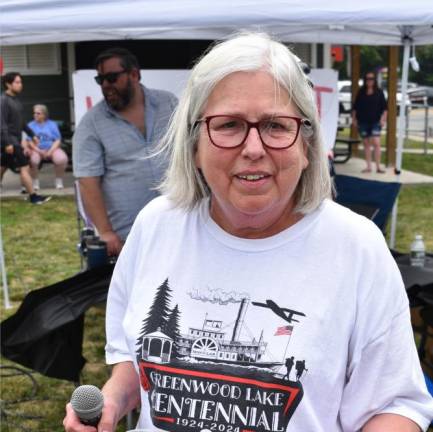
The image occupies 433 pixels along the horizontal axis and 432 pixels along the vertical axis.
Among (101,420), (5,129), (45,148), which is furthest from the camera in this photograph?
(45,148)

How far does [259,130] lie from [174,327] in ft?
1.54

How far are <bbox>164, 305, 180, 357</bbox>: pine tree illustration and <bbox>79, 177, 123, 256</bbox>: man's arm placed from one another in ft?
9.49

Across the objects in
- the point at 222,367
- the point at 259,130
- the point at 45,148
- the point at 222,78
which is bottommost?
the point at 45,148

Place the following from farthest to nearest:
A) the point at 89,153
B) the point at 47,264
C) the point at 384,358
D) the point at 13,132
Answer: the point at 13,132, the point at 47,264, the point at 89,153, the point at 384,358

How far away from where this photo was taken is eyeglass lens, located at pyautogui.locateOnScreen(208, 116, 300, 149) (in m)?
1.52

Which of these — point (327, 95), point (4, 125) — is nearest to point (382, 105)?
point (327, 95)

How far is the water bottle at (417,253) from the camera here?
405 cm

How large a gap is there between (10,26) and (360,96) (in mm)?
10086

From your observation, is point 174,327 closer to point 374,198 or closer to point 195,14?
point 195,14

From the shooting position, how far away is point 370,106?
13000 millimetres

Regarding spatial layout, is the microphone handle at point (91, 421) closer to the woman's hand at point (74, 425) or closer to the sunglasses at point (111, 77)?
the woman's hand at point (74, 425)

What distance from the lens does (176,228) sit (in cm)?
173

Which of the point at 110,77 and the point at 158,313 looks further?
the point at 110,77

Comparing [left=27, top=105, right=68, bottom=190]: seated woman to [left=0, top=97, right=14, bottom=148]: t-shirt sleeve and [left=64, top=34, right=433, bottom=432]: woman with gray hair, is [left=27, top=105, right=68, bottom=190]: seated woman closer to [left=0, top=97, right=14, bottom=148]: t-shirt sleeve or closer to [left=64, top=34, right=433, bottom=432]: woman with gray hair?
[left=0, top=97, right=14, bottom=148]: t-shirt sleeve
